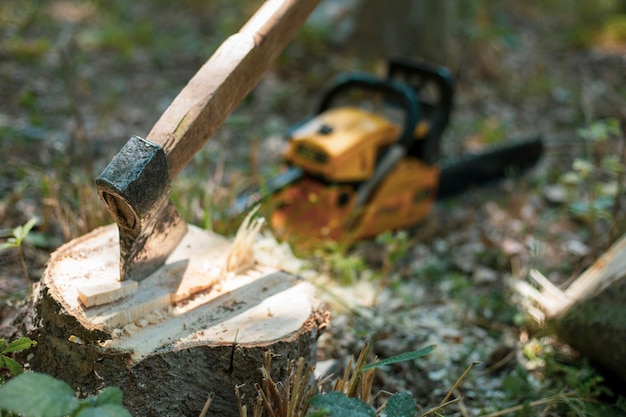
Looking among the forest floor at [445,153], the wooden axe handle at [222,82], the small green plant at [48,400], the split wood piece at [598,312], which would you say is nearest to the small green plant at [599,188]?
the forest floor at [445,153]

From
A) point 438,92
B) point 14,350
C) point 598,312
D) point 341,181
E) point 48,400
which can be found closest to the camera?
point 48,400

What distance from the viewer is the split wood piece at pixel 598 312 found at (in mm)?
2359

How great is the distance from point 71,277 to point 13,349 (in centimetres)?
28

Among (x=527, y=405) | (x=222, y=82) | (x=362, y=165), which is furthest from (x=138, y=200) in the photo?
(x=362, y=165)

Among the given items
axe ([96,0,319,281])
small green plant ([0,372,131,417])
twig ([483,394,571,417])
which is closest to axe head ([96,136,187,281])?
axe ([96,0,319,281])

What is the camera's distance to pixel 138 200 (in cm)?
180

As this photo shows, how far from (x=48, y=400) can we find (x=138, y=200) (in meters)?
Answer: 0.61

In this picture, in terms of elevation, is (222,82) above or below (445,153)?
above

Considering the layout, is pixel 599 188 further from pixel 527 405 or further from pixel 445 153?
pixel 527 405

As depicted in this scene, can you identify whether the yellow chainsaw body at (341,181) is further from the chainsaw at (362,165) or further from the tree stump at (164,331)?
the tree stump at (164,331)

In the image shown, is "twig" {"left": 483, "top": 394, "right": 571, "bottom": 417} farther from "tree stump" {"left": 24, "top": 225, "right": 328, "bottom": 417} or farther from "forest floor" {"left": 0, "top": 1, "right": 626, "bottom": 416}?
"tree stump" {"left": 24, "top": 225, "right": 328, "bottom": 417}

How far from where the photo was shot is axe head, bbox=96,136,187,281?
1.76 meters

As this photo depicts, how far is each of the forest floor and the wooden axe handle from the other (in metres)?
0.73

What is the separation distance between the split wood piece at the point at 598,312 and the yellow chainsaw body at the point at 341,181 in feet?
3.54
